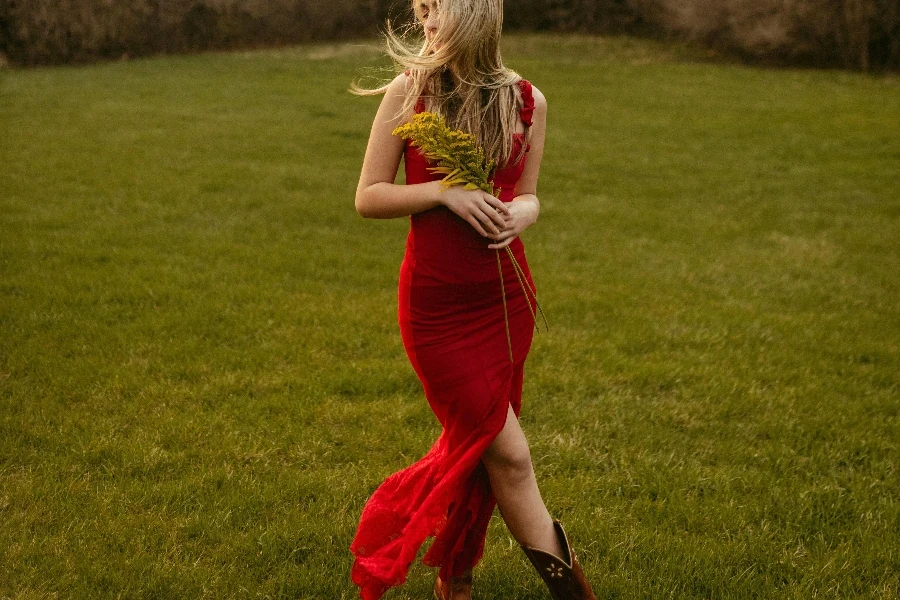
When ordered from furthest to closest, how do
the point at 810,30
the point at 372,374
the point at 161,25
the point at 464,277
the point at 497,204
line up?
the point at 161,25 → the point at 810,30 → the point at 372,374 → the point at 464,277 → the point at 497,204

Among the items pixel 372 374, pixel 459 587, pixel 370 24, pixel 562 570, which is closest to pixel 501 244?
pixel 562 570

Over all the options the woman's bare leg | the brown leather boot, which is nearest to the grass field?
the brown leather boot

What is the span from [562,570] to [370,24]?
25.9 metres

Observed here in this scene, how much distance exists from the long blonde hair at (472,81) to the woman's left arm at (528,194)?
11 cm

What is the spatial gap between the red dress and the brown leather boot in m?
0.36

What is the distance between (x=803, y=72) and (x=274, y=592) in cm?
2174

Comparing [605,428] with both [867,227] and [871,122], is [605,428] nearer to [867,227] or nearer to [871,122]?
[867,227]

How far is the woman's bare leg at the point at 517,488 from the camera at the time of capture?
300 cm

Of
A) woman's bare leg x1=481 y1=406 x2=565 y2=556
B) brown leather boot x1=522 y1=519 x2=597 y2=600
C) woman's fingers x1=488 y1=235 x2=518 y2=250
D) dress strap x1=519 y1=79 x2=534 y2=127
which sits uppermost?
dress strap x1=519 y1=79 x2=534 y2=127

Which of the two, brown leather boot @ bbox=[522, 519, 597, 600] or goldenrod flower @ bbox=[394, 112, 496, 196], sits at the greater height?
goldenrod flower @ bbox=[394, 112, 496, 196]

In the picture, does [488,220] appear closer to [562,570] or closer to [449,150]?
[449,150]

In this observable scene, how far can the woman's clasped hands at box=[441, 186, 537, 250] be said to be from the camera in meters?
2.74

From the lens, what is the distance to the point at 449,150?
2.66 m

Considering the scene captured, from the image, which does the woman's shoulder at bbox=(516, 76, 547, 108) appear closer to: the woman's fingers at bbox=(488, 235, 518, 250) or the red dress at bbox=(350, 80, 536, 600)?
the red dress at bbox=(350, 80, 536, 600)
